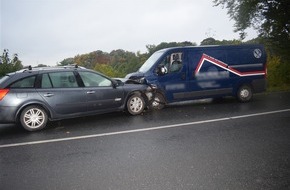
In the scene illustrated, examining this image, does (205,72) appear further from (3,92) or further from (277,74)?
(277,74)

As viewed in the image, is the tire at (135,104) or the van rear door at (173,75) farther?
the van rear door at (173,75)

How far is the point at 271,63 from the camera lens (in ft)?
52.4

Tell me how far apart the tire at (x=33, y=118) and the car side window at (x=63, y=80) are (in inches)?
30.5

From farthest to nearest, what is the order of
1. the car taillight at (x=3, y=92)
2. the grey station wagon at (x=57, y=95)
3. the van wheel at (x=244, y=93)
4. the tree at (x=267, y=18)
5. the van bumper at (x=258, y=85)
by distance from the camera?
the tree at (x=267, y=18), the van bumper at (x=258, y=85), the van wheel at (x=244, y=93), the grey station wagon at (x=57, y=95), the car taillight at (x=3, y=92)

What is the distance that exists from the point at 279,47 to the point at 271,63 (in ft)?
8.65

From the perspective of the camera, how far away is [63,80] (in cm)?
783

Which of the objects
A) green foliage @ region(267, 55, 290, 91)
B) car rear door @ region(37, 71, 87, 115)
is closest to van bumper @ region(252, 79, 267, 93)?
green foliage @ region(267, 55, 290, 91)

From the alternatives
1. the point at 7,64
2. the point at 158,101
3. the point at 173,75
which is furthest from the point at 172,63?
the point at 7,64

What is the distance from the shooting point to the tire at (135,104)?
8.88 meters

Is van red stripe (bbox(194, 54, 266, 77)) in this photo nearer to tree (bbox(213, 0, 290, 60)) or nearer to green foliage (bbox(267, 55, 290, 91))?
green foliage (bbox(267, 55, 290, 91))

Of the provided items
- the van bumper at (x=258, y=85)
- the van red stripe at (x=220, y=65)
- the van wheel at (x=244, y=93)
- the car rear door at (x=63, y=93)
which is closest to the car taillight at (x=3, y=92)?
the car rear door at (x=63, y=93)

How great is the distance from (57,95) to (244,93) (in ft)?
22.9

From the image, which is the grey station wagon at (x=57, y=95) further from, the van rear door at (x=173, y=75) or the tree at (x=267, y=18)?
the tree at (x=267, y=18)

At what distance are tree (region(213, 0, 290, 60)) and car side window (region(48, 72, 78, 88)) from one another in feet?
47.1
